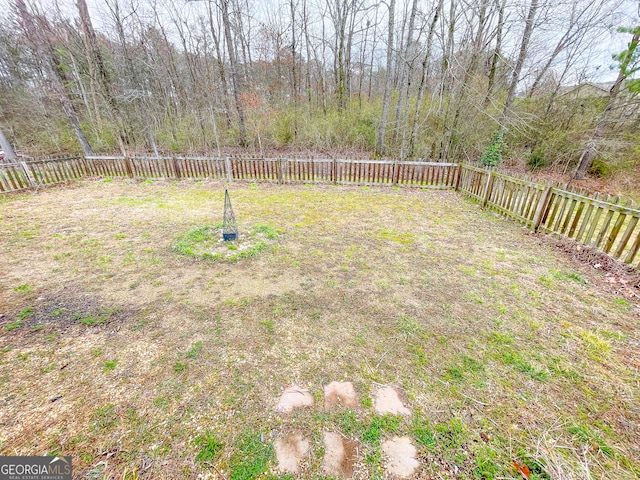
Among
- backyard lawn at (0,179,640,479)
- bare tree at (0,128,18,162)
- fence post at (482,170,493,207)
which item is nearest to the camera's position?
backyard lawn at (0,179,640,479)

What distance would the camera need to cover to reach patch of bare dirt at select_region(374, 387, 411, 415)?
197 cm

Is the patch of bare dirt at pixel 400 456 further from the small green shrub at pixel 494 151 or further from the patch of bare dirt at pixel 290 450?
the small green shrub at pixel 494 151

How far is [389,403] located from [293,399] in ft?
2.51

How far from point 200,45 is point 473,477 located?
61.1ft

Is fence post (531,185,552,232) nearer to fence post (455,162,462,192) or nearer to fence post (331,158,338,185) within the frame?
fence post (455,162,462,192)

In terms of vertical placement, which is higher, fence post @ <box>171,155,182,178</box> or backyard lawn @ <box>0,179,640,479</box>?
fence post @ <box>171,155,182,178</box>

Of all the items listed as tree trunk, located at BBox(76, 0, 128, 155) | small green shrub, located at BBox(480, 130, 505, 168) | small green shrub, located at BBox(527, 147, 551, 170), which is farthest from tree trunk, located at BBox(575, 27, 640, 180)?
tree trunk, located at BBox(76, 0, 128, 155)

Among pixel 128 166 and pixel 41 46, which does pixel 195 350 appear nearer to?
pixel 128 166

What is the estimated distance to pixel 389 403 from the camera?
203 centimetres

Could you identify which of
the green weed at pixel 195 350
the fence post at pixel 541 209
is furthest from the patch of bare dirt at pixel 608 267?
the green weed at pixel 195 350

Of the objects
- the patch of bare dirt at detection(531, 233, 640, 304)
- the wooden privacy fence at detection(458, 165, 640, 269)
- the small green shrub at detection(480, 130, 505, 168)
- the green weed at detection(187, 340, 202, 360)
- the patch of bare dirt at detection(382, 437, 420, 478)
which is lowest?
the patch of bare dirt at detection(382, 437, 420, 478)

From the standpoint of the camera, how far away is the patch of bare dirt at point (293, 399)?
200cm

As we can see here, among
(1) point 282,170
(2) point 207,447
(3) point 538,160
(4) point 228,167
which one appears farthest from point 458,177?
(2) point 207,447

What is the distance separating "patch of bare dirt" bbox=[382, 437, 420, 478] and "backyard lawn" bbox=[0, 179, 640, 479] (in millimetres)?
21
